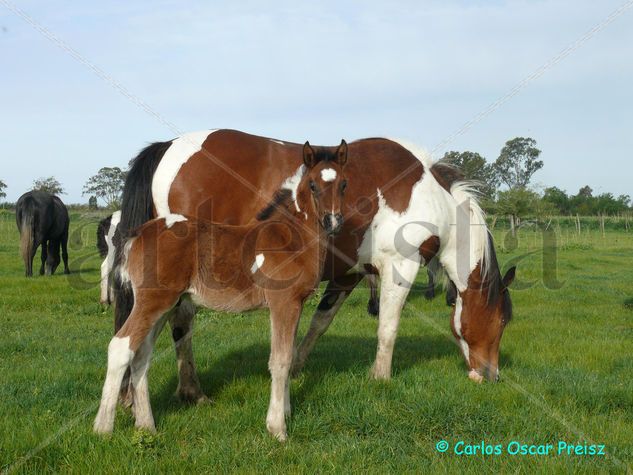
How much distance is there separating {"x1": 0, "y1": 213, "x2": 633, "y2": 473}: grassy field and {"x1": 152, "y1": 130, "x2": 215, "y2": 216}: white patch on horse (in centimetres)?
175

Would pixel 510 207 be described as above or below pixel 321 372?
above

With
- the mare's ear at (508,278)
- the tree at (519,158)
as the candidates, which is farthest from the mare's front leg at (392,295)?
the tree at (519,158)

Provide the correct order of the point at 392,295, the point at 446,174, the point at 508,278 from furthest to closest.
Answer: the point at 446,174, the point at 508,278, the point at 392,295

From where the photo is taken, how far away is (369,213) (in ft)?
19.0

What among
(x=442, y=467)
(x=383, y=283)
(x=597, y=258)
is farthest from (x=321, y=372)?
(x=597, y=258)

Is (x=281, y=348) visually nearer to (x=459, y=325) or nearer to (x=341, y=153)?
(x=341, y=153)

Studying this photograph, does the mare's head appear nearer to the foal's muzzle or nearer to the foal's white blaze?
the foal's white blaze

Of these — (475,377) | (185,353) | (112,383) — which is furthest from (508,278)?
(112,383)

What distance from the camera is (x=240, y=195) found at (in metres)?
5.41

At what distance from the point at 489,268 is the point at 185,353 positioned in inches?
135

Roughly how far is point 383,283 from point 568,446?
2.51 m

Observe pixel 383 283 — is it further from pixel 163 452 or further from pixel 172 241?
pixel 163 452

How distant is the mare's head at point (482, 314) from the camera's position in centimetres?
598

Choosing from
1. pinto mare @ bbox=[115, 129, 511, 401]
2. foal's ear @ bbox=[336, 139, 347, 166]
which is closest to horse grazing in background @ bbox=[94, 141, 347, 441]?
foal's ear @ bbox=[336, 139, 347, 166]
